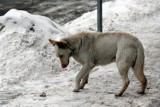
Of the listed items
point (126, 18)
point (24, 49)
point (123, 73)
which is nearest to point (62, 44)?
point (123, 73)

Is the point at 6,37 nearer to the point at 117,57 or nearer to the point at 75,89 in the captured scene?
the point at 75,89

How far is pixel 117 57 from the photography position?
25.0ft

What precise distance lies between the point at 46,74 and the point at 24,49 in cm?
90

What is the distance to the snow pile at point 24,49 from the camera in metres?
8.75

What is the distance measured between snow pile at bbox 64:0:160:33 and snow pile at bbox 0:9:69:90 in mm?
2252

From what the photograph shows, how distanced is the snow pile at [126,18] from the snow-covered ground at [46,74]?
2.21 feet

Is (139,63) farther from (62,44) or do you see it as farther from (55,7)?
(55,7)

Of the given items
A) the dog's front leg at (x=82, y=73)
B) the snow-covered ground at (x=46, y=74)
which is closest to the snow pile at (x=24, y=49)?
the snow-covered ground at (x=46, y=74)

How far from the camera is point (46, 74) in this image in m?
8.95

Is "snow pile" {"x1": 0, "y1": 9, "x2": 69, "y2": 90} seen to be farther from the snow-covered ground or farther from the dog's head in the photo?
the dog's head

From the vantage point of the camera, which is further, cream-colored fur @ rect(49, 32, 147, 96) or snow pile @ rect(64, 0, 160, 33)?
snow pile @ rect(64, 0, 160, 33)

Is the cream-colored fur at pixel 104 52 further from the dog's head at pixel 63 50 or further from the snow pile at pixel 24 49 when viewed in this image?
the snow pile at pixel 24 49

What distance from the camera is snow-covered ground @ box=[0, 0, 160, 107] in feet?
24.6

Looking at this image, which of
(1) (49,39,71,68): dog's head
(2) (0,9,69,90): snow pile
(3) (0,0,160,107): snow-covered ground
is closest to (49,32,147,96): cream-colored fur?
(1) (49,39,71,68): dog's head
